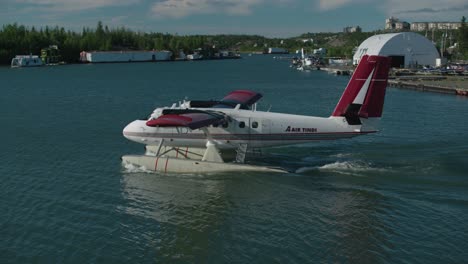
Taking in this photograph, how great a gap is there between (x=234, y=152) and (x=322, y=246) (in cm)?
1301

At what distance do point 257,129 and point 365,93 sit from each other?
617 centimetres

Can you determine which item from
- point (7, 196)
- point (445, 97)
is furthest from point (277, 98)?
point (7, 196)

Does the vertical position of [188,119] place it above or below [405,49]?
below

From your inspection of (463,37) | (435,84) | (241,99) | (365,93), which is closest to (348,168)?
(365,93)

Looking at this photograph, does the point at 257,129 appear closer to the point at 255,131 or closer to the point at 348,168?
the point at 255,131

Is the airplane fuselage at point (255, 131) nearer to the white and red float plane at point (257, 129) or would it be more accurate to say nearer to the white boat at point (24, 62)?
the white and red float plane at point (257, 129)

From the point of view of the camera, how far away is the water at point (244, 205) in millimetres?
18359

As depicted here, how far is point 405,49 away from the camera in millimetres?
117875

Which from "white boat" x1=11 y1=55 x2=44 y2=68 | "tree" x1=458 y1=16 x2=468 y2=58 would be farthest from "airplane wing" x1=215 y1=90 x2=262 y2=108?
"white boat" x1=11 y1=55 x2=44 y2=68

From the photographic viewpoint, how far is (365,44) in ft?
427

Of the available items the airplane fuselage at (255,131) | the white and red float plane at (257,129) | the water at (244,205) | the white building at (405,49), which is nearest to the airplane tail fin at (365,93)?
the white and red float plane at (257,129)

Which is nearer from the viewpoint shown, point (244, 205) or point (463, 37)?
point (244, 205)

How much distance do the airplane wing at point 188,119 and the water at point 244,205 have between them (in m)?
2.93

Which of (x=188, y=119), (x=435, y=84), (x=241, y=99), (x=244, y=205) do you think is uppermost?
(x=241, y=99)
